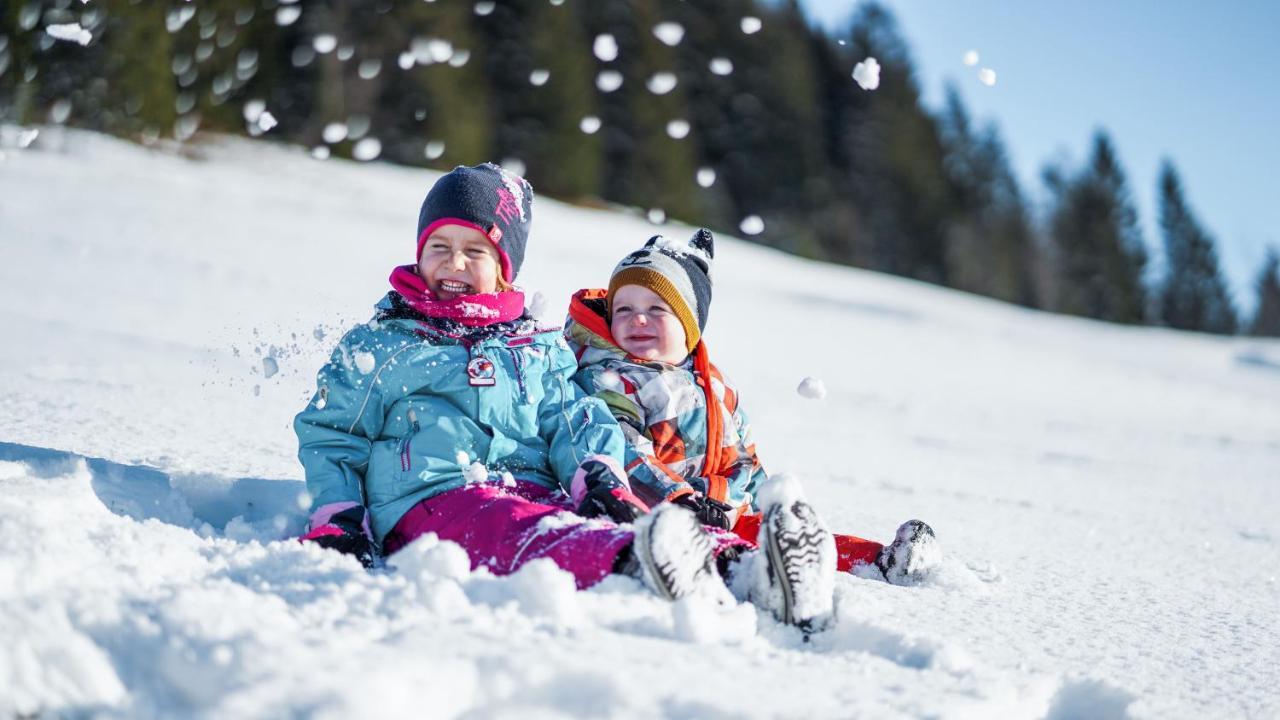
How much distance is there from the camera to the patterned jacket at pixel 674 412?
2637 mm

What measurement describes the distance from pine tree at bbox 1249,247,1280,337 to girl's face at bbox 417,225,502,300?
37.6 metres

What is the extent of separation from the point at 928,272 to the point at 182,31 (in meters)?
22.6

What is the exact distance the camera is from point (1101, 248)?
32594mm

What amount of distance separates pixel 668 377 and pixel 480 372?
0.64 metres

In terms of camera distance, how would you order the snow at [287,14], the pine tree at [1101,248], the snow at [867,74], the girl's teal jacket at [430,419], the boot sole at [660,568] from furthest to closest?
the pine tree at [1101,248]
the snow at [287,14]
the snow at [867,74]
the girl's teal jacket at [430,419]
the boot sole at [660,568]

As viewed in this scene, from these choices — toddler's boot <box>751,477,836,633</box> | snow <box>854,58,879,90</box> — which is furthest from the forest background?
toddler's boot <box>751,477,836,633</box>

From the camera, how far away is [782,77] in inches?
1192

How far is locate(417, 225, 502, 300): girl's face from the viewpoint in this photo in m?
2.40

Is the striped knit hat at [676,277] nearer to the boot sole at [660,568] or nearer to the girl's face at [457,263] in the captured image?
the girl's face at [457,263]

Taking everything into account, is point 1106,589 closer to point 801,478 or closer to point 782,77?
point 801,478

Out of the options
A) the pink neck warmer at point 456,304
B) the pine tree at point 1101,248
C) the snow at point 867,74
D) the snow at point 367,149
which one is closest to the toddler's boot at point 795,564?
the pink neck warmer at point 456,304

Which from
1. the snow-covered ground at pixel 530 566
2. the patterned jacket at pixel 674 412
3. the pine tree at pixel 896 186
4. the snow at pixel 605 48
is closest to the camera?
the snow-covered ground at pixel 530 566

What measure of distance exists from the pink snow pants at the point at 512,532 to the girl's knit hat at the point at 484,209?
677 millimetres

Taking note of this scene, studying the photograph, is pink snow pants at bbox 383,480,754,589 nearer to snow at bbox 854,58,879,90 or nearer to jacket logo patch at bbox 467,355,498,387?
jacket logo patch at bbox 467,355,498,387
